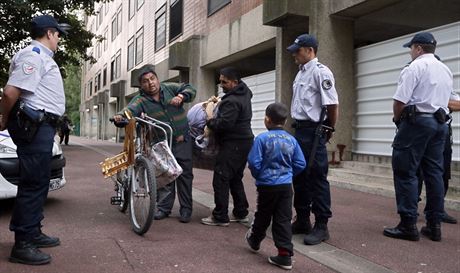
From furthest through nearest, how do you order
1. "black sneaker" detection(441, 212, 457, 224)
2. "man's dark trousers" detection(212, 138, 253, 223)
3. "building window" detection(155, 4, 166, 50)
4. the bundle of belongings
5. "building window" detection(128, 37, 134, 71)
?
"building window" detection(128, 37, 134, 71) < "building window" detection(155, 4, 166, 50) < "black sneaker" detection(441, 212, 457, 224) < the bundle of belongings < "man's dark trousers" detection(212, 138, 253, 223)

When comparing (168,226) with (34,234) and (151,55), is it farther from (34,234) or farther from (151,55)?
(151,55)

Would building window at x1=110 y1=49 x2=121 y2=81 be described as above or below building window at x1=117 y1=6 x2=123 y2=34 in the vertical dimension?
below

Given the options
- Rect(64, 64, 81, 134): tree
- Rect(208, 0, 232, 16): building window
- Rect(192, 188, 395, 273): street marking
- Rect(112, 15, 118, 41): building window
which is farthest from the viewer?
Rect(64, 64, 81, 134): tree

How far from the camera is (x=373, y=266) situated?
3.96 metres

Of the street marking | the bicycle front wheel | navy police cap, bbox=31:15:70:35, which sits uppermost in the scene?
navy police cap, bbox=31:15:70:35

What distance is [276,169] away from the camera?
398 centimetres

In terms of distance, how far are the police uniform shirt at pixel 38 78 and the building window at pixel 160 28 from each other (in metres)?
17.7

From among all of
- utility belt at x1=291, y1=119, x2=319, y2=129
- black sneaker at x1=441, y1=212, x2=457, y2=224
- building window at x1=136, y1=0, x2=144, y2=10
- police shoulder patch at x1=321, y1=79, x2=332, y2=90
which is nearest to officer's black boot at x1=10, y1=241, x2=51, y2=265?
utility belt at x1=291, y1=119, x2=319, y2=129

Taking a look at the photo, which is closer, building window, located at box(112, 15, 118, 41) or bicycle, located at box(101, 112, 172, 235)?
bicycle, located at box(101, 112, 172, 235)

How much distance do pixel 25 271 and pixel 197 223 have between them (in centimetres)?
218

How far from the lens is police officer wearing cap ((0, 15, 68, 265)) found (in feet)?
12.1

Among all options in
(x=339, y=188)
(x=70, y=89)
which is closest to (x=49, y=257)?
(x=339, y=188)

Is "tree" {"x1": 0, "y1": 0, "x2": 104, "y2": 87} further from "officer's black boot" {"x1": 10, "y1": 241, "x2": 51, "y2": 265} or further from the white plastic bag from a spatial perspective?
"officer's black boot" {"x1": 10, "y1": 241, "x2": 51, "y2": 265}

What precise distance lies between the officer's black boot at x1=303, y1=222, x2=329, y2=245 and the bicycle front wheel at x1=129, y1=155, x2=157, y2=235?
4.91 ft
